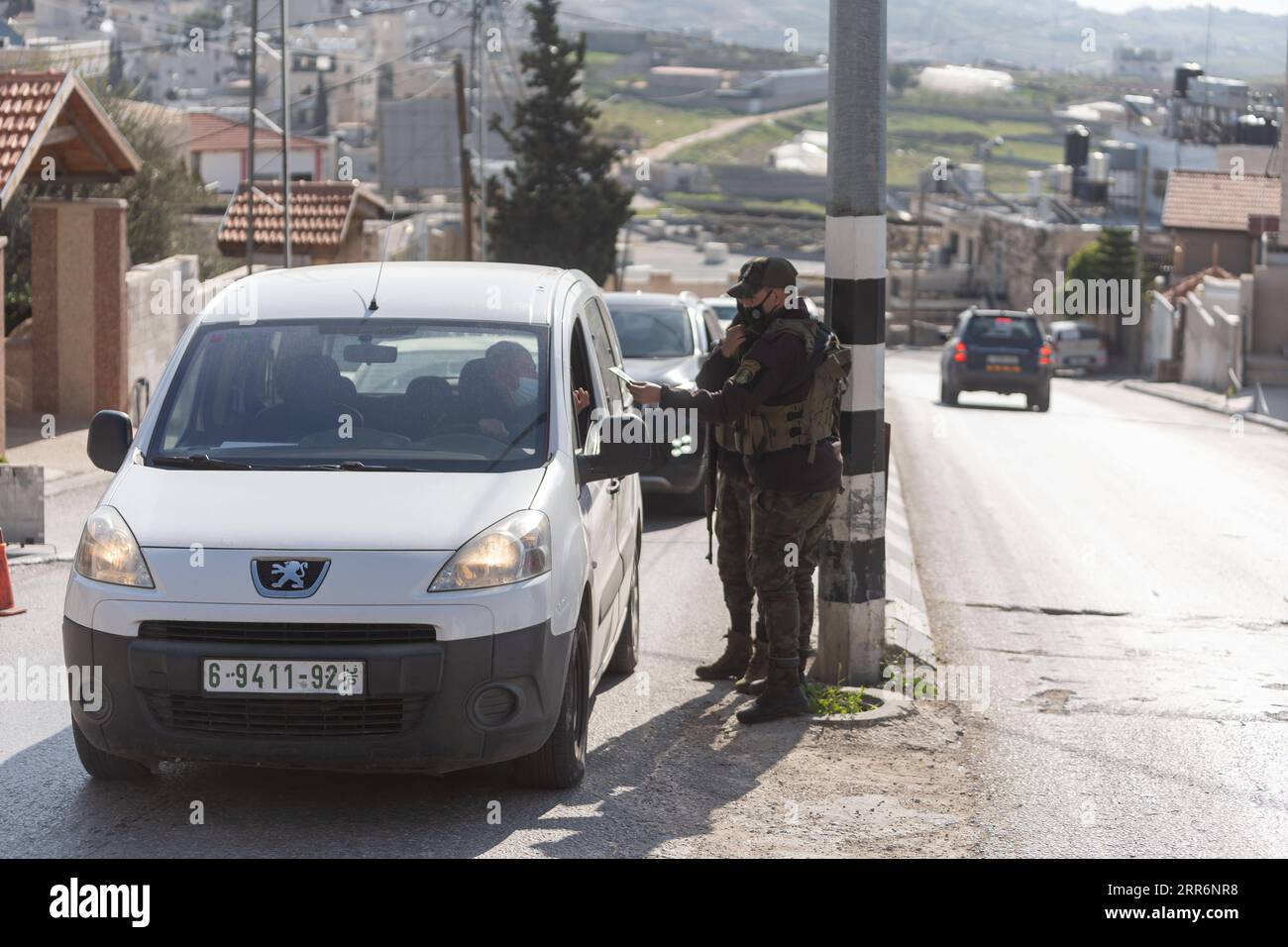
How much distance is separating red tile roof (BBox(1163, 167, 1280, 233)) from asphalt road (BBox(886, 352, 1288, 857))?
46793 mm

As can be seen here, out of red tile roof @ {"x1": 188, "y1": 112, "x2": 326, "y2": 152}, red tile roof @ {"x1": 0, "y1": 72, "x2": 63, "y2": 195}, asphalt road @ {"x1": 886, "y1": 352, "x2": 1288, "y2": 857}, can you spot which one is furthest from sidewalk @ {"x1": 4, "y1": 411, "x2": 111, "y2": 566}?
red tile roof @ {"x1": 188, "y1": 112, "x2": 326, "y2": 152}

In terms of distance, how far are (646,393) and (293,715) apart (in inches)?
86.3

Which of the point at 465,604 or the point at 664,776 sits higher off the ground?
the point at 465,604

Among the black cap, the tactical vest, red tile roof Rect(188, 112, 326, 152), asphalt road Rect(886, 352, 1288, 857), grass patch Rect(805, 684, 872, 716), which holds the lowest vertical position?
asphalt road Rect(886, 352, 1288, 857)

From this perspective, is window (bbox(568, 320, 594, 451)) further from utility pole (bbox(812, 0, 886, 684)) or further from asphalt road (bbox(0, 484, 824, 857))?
asphalt road (bbox(0, 484, 824, 857))

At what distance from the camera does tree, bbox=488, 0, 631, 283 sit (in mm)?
62812

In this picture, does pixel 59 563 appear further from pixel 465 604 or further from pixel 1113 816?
→ pixel 1113 816

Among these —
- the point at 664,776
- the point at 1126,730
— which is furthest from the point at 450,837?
the point at 1126,730

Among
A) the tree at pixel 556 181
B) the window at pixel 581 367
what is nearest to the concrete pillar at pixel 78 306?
the window at pixel 581 367

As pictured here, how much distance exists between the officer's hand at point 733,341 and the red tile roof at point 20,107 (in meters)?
13.0

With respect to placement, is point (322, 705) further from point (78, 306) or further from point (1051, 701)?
point (78, 306)

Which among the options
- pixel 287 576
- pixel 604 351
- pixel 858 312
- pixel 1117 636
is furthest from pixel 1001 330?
pixel 287 576
